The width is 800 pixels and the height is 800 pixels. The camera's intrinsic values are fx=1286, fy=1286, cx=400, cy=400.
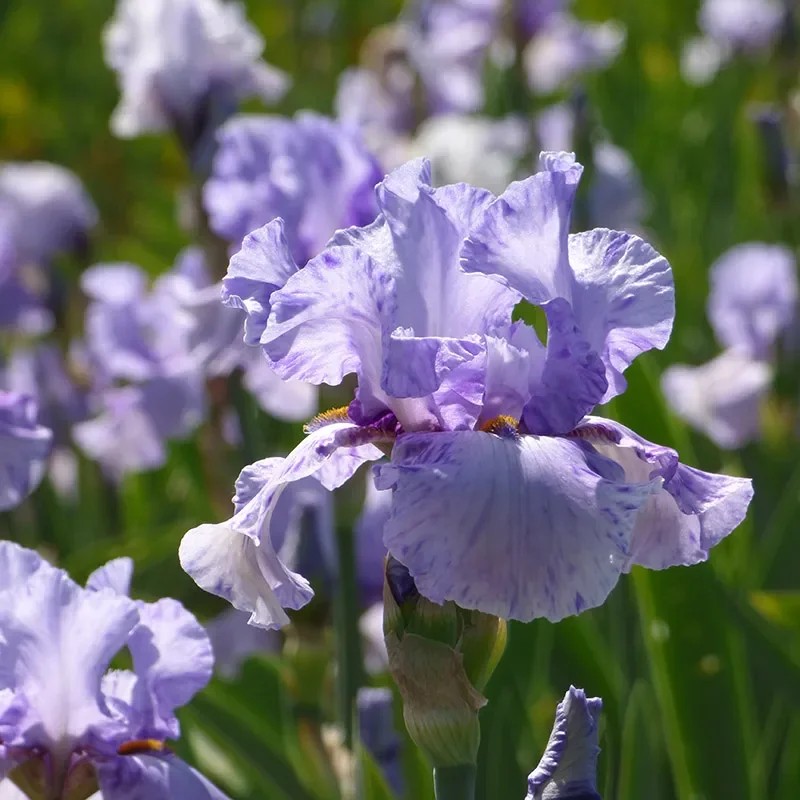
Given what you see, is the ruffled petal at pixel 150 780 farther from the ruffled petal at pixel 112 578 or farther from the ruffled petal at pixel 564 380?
the ruffled petal at pixel 564 380

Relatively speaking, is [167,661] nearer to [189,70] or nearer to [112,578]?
[112,578]

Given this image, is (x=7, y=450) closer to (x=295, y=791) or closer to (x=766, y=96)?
(x=295, y=791)

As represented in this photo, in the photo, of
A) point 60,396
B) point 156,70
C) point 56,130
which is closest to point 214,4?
point 156,70

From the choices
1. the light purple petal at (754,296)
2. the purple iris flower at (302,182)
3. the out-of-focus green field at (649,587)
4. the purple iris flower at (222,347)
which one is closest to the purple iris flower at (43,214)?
the out-of-focus green field at (649,587)

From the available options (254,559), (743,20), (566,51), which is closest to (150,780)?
(254,559)

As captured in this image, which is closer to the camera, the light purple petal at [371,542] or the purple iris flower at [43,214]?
the light purple petal at [371,542]

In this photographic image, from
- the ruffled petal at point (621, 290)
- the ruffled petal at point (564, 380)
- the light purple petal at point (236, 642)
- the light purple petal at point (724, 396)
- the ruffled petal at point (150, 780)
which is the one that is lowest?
the light purple petal at point (236, 642)

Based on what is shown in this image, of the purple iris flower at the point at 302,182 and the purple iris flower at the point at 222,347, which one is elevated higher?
the purple iris flower at the point at 302,182
